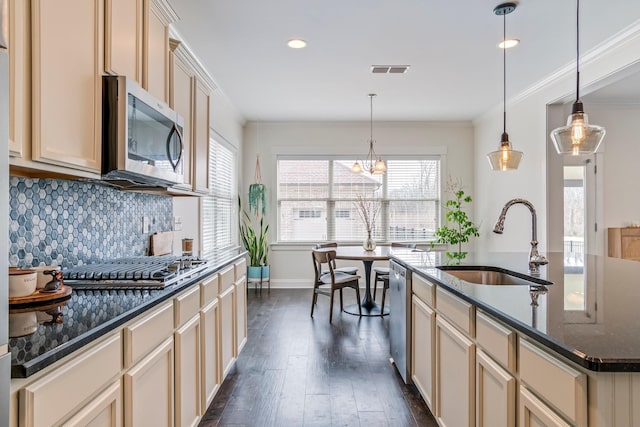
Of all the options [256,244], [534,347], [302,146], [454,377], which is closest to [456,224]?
[302,146]

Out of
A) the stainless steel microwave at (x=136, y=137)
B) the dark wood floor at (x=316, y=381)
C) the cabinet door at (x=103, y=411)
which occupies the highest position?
the stainless steel microwave at (x=136, y=137)

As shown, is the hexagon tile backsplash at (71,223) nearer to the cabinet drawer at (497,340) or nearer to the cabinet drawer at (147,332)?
the cabinet drawer at (147,332)

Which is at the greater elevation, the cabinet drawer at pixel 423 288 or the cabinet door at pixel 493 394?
the cabinet drawer at pixel 423 288

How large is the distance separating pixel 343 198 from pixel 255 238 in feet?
5.09

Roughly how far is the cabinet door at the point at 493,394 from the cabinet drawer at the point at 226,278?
5.22ft

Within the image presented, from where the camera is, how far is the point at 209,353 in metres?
2.34

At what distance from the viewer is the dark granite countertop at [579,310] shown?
0.92 metres

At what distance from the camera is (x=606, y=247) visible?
17.3 feet

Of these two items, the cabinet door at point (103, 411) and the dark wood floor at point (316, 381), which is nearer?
the cabinet door at point (103, 411)

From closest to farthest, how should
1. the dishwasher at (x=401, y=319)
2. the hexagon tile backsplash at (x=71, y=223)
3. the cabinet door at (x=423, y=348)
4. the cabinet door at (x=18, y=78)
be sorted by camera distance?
the cabinet door at (x=18, y=78) → the hexagon tile backsplash at (x=71, y=223) → the cabinet door at (x=423, y=348) → the dishwasher at (x=401, y=319)

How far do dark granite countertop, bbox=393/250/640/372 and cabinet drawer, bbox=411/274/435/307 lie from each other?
2.8 inches

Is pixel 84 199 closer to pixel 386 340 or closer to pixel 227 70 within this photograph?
pixel 227 70

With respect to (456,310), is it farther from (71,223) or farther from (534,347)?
(71,223)

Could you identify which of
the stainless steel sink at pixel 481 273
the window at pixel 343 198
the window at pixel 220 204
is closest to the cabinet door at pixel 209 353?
the stainless steel sink at pixel 481 273
